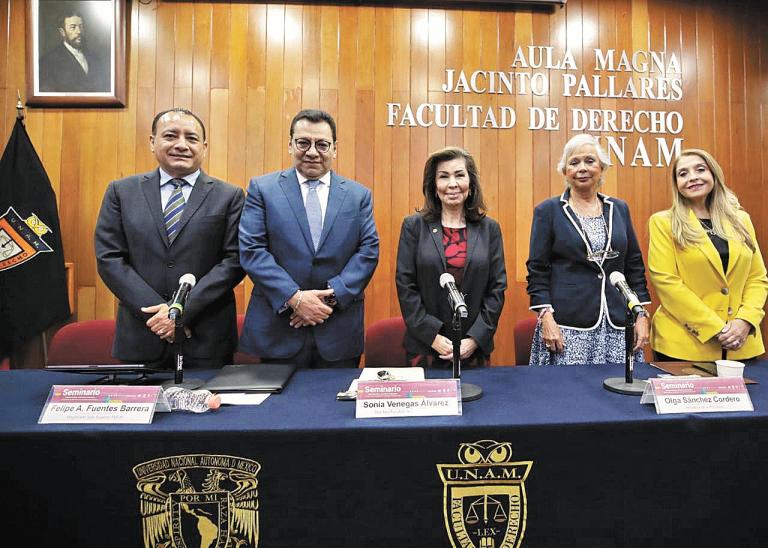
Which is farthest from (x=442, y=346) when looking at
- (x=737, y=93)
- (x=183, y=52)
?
(x=737, y=93)

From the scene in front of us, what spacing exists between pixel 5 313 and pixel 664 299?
11.9 ft

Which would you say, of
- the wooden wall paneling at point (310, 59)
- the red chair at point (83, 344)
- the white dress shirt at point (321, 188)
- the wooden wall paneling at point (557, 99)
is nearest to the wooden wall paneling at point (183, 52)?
the wooden wall paneling at point (310, 59)

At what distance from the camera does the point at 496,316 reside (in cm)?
197

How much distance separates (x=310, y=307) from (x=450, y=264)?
616 mm

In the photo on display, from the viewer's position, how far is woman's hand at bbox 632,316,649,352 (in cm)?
198

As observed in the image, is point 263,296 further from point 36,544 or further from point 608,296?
point 608,296

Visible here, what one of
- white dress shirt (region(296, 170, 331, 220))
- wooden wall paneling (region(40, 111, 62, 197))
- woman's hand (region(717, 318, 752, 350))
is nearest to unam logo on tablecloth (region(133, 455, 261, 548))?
white dress shirt (region(296, 170, 331, 220))

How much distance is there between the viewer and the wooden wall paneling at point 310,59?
341cm

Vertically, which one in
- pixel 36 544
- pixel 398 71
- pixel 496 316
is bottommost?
pixel 36 544

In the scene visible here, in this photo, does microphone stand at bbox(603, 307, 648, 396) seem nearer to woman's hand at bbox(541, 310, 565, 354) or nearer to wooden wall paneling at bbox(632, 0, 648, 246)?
woman's hand at bbox(541, 310, 565, 354)

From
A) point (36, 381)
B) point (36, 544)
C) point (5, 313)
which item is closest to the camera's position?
point (36, 544)

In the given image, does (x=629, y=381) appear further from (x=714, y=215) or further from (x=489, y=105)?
(x=489, y=105)

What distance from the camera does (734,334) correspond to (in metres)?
1.92

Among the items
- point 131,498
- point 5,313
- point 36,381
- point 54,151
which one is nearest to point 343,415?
point 131,498
